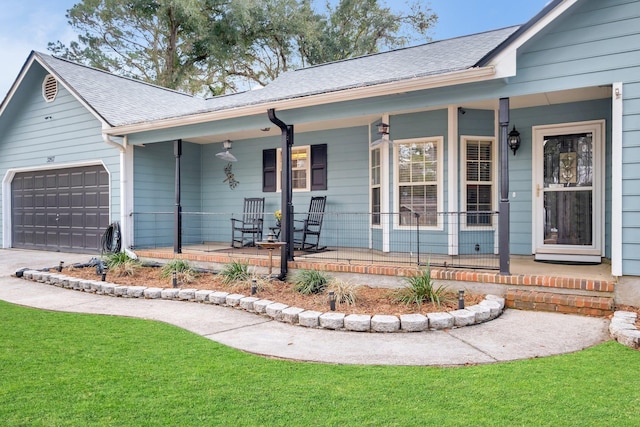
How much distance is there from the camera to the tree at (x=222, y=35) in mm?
17078

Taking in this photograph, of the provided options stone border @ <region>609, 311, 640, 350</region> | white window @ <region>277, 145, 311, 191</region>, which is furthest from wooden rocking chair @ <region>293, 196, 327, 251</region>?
stone border @ <region>609, 311, 640, 350</region>

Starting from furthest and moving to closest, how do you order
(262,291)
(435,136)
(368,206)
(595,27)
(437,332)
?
(368,206), (435,136), (262,291), (595,27), (437,332)

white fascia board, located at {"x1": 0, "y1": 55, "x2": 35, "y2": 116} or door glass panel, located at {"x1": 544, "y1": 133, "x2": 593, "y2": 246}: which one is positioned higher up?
white fascia board, located at {"x1": 0, "y1": 55, "x2": 35, "y2": 116}

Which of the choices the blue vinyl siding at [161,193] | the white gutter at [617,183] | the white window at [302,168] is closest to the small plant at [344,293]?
the white gutter at [617,183]

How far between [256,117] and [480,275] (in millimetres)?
3994

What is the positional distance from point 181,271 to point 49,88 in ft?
19.9

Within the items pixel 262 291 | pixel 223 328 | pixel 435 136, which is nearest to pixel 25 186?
pixel 262 291

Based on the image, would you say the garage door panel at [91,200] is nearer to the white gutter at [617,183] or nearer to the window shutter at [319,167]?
the window shutter at [319,167]

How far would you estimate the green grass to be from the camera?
2.27 metres

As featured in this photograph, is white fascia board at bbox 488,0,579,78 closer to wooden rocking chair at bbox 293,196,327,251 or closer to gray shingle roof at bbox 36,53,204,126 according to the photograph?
wooden rocking chair at bbox 293,196,327,251

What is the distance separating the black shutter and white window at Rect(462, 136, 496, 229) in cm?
395

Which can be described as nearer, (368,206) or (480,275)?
(480,275)

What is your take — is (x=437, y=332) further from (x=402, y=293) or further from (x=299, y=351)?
(x=299, y=351)

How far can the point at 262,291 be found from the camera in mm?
5504
